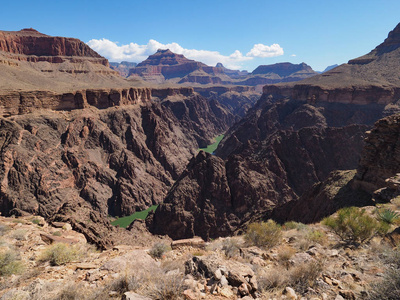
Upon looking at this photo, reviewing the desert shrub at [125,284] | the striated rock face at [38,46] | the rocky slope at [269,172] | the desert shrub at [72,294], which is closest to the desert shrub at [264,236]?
the desert shrub at [125,284]

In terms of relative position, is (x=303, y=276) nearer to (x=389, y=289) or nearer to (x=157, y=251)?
(x=389, y=289)

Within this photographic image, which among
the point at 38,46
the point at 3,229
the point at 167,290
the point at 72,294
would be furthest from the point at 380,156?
the point at 38,46

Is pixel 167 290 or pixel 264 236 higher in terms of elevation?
pixel 167 290

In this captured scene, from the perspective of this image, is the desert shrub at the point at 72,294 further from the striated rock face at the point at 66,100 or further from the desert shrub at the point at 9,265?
the striated rock face at the point at 66,100

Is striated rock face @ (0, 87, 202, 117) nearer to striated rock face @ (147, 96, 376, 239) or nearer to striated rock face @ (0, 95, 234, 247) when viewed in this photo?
striated rock face @ (0, 95, 234, 247)

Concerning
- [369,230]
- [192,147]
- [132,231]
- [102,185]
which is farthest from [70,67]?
[369,230]

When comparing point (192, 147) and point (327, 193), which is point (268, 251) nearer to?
point (327, 193)

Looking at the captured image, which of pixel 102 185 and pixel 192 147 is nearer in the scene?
pixel 102 185
